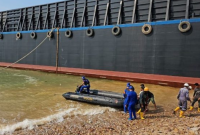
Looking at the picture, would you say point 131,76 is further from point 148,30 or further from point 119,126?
point 119,126

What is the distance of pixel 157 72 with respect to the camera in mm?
12250

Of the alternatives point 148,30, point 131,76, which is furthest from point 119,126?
point 148,30

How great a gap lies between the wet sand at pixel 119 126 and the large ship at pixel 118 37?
6.10m

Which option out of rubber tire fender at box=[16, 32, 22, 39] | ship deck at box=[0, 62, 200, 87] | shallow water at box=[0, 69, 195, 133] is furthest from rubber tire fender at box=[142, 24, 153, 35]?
rubber tire fender at box=[16, 32, 22, 39]

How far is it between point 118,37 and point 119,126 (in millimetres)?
9801

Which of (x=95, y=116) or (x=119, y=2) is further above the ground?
(x=119, y=2)

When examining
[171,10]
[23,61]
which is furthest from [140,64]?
[23,61]

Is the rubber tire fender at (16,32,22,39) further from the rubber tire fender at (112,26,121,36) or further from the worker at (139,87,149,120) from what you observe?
the worker at (139,87,149,120)

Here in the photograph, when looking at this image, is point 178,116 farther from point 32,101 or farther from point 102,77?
point 102,77

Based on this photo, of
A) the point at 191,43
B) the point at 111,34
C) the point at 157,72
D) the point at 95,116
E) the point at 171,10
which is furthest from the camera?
the point at 111,34

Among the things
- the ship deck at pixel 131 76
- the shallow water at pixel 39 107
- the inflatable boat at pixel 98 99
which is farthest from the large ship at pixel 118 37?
the inflatable boat at pixel 98 99

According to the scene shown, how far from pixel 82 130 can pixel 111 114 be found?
1.80 metres

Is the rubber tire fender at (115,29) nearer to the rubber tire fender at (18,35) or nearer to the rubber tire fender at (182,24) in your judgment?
the rubber tire fender at (182,24)

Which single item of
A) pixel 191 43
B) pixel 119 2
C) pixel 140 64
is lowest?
pixel 140 64
